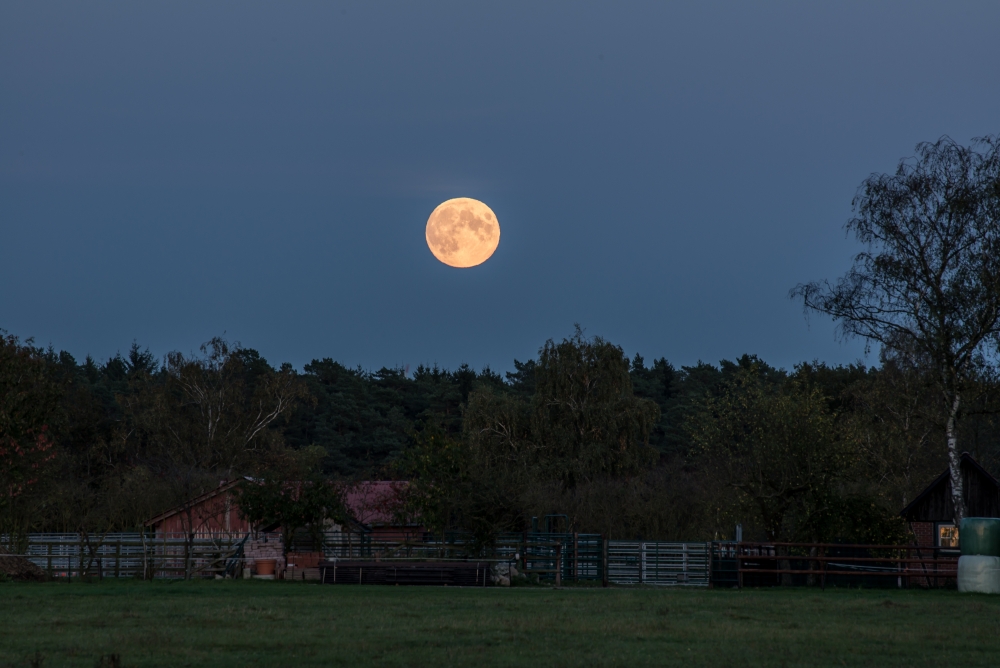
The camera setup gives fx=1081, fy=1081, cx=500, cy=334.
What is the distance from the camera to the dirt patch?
2992 cm

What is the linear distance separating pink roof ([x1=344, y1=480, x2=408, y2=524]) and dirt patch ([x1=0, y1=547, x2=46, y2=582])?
13902mm

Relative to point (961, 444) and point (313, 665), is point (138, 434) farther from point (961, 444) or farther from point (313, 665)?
point (313, 665)

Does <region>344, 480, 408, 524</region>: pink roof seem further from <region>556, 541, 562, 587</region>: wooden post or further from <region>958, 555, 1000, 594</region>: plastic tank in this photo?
<region>958, 555, 1000, 594</region>: plastic tank

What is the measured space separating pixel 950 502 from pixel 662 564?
1118cm

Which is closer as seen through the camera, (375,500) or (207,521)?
(375,500)

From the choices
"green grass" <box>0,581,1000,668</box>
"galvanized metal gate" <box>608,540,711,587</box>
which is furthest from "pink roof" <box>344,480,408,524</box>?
"green grass" <box>0,581,1000,668</box>

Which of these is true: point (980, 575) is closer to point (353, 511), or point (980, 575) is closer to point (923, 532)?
point (923, 532)

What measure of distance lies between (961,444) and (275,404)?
4085 cm

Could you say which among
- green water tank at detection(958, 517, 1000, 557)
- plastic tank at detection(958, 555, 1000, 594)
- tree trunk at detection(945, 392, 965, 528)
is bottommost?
plastic tank at detection(958, 555, 1000, 594)

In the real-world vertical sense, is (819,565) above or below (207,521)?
above

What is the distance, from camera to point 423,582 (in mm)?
30484

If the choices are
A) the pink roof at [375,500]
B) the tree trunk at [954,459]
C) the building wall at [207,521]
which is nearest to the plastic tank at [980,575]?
the tree trunk at [954,459]

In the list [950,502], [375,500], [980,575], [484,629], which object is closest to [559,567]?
[980,575]

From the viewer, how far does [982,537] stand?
91.9 ft
